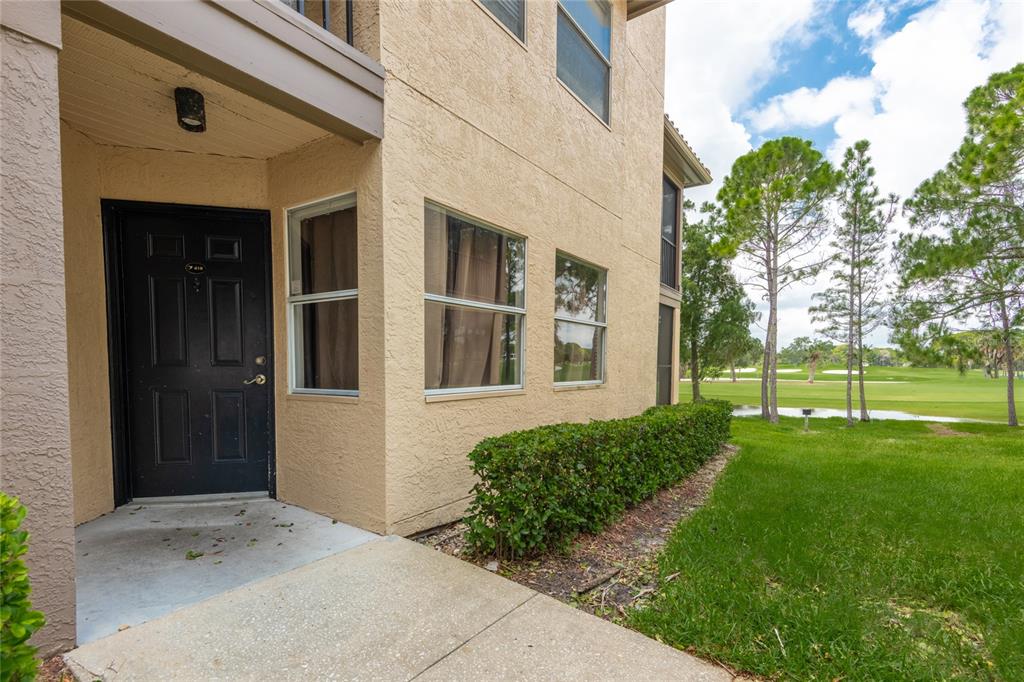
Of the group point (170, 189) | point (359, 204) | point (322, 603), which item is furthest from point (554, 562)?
point (170, 189)

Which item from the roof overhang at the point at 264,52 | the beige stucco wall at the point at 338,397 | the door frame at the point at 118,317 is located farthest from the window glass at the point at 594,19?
the door frame at the point at 118,317

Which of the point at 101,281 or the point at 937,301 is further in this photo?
the point at 937,301

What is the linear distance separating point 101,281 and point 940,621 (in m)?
5.69

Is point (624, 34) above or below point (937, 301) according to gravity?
above

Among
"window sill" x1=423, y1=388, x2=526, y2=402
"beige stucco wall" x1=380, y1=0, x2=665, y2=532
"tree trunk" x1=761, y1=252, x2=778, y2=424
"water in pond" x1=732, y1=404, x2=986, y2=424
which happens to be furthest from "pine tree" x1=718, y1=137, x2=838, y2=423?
"window sill" x1=423, y1=388, x2=526, y2=402

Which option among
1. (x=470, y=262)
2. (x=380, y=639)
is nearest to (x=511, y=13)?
(x=470, y=262)

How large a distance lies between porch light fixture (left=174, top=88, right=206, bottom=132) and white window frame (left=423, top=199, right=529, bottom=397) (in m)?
1.50

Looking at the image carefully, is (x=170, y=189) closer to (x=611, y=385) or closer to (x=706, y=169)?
(x=611, y=385)

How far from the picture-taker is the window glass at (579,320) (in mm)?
5188

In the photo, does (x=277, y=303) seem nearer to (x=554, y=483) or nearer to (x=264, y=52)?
(x=264, y=52)

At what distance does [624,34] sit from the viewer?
632 cm

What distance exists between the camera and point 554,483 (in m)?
3.07

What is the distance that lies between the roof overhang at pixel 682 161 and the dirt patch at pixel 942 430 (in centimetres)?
1032

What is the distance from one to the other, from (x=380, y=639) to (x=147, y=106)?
3410mm
